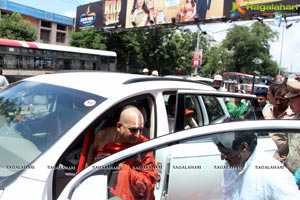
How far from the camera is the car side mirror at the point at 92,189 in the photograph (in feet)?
5.40

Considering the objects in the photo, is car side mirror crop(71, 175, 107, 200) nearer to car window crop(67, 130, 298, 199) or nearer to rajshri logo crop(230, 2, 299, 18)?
car window crop(67, 130, 298, 199)

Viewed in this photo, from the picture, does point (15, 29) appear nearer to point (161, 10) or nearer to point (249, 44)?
point (161, 10)

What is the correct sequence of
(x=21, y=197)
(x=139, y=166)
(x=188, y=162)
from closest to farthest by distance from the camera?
(x=21, y=197), (x=139, y=166), (x=188, y=162)

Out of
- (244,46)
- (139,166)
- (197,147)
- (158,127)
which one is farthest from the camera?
(244,46)

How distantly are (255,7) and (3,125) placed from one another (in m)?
14.1

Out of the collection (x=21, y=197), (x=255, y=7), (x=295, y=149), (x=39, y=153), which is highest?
(x=255, y=7)

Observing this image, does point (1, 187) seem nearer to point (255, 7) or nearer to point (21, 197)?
point (21, 197)

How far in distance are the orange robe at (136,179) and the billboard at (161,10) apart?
43.3 feet

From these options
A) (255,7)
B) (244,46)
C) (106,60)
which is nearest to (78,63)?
(106,60)

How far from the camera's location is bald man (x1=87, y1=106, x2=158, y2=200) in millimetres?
1821

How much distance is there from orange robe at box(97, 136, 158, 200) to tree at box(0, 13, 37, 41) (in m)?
27.7

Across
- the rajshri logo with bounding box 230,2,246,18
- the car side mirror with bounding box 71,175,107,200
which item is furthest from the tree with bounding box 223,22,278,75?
the car side mirror with bounding box 71,175,107,200

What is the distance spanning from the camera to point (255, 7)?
573 inches

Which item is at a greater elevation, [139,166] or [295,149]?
[295,149]
